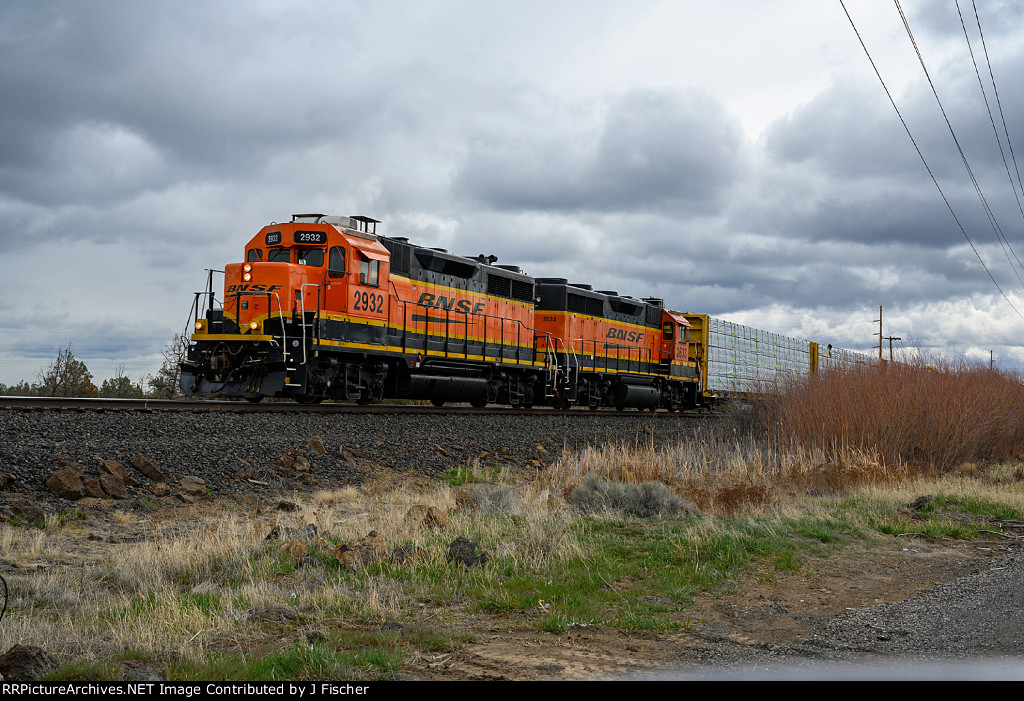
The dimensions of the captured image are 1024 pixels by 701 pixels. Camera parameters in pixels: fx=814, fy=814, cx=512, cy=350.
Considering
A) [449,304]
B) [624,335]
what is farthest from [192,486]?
[624,335]

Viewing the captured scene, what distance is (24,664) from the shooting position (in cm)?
413

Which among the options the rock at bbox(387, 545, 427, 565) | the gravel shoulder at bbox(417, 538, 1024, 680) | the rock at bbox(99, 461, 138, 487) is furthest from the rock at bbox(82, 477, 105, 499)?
the gravel shoulder at bbox(417, 538, 1024, 680)

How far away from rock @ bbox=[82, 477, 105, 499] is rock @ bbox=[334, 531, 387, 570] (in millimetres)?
4393

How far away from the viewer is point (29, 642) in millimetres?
4793

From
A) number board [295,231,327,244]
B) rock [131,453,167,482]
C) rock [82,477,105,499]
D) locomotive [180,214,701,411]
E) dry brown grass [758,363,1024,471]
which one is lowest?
rock [82,477,105,499]

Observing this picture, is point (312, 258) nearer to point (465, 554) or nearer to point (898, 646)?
point (465, 554)

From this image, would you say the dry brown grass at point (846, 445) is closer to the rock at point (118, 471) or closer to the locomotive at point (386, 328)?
the locomotive at point (386, 328)

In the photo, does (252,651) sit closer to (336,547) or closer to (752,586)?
(336,547)

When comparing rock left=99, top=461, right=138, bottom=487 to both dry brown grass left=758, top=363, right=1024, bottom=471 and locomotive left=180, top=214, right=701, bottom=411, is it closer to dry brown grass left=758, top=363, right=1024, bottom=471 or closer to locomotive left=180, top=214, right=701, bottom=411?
locomotive left=180, top=214, right=701, bottom=411

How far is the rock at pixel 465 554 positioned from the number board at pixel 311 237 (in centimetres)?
1165

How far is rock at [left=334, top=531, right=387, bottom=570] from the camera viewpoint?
23.1 feet

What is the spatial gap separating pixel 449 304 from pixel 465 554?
14045mm

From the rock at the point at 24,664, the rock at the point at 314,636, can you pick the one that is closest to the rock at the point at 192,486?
Result: the rock at the point at 314,636

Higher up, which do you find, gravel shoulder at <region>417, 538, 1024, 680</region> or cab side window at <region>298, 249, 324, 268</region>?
cab side window at <region>298, 249, 324, 268</region>
